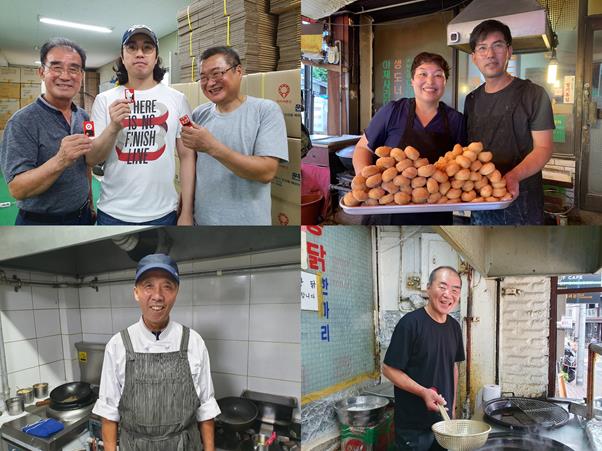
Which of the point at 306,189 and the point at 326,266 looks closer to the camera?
the point at 306,189

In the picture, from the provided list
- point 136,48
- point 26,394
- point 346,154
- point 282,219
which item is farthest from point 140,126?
point 26,394

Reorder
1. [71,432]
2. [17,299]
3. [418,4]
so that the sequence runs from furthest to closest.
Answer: [17,299], [71,432], [418,4]

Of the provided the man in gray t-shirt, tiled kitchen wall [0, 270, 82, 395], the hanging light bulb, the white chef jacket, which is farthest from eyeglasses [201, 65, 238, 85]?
tiled kitchen wall [0, 270, 82, 395]

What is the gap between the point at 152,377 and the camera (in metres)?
1.80

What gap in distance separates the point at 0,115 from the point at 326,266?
3.75 ft

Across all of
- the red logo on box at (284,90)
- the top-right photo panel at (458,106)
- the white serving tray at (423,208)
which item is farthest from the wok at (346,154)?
the red logo on box at (284,90)

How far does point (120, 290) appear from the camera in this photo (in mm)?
1986

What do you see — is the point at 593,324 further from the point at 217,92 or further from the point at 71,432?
the point at 71,432

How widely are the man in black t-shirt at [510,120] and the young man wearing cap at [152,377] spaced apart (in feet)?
3.90

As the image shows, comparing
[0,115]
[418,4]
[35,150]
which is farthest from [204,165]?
[418,4]

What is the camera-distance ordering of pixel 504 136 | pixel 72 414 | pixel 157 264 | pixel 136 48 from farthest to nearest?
pixel 72 414, pixel 157 264, pixel 136 48, pixel 504 136

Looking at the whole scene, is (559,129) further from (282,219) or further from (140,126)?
(140,126)

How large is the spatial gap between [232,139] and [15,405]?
1547mm

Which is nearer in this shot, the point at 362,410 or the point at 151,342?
the point at 362,410
